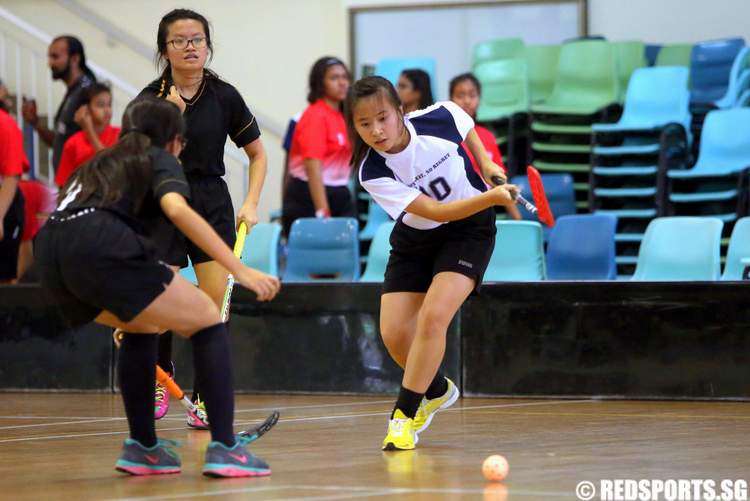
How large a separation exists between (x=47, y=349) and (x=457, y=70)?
5.36 m

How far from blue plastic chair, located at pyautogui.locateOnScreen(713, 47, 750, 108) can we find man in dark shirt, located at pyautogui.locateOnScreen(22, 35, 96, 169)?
4632mm

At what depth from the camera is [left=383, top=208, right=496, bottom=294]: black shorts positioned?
4605 mm

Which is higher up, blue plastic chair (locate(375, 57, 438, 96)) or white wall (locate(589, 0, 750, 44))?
white wall (locate(589, 0, 750, 44))

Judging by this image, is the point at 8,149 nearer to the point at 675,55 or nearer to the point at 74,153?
the point at 74,153

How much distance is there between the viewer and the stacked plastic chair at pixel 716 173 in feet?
29.3

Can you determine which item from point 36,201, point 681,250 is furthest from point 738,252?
point 36,201

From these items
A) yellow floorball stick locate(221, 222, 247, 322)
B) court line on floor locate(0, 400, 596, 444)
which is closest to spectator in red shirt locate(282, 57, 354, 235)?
court line on floor locate(0, 400, 596, 444)

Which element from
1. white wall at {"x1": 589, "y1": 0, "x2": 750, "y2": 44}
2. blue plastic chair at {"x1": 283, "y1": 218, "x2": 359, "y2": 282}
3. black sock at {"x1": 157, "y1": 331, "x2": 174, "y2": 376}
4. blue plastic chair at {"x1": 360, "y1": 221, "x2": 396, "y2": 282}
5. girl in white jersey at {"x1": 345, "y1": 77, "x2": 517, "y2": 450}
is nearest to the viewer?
girl in white jersey at {"x1": 345, "y1": 77, "x2": 517, "y2": 450}

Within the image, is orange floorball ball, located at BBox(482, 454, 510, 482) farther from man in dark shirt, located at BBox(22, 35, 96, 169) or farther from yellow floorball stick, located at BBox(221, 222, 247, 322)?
man in dark shirt, located at BBox(22, 35, 96, 169)

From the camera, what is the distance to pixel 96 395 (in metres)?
7.45

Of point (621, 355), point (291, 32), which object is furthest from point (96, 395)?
point (291, 32)

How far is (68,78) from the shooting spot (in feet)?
30.5

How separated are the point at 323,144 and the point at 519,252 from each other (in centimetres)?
156

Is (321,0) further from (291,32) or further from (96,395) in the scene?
(96,395)
